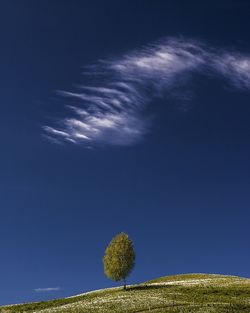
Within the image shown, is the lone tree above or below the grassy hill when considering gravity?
above

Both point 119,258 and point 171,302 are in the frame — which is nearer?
point 171,302

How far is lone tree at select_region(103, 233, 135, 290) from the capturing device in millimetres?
90250

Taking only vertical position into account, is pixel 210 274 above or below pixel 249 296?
above

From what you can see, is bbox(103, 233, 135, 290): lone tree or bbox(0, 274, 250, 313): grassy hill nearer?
bbox(0, 274, 250, 313): grassy hill

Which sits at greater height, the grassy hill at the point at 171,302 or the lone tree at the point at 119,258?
the lone tree at the point at 119,258

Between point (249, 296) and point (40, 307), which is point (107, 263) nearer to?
point (40, 307)

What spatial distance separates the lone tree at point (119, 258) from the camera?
90.2 meters

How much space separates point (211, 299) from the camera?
222ft

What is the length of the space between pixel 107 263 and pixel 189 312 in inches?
1476

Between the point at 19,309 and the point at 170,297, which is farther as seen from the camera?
the point at 19,309

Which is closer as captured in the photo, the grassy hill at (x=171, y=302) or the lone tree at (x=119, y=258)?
the grassy hill at (x=171, y=302)

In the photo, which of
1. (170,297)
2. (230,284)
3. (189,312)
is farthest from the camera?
(230,284)

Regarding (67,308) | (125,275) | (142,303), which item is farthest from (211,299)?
(125,275)

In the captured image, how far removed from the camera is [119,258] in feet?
298
